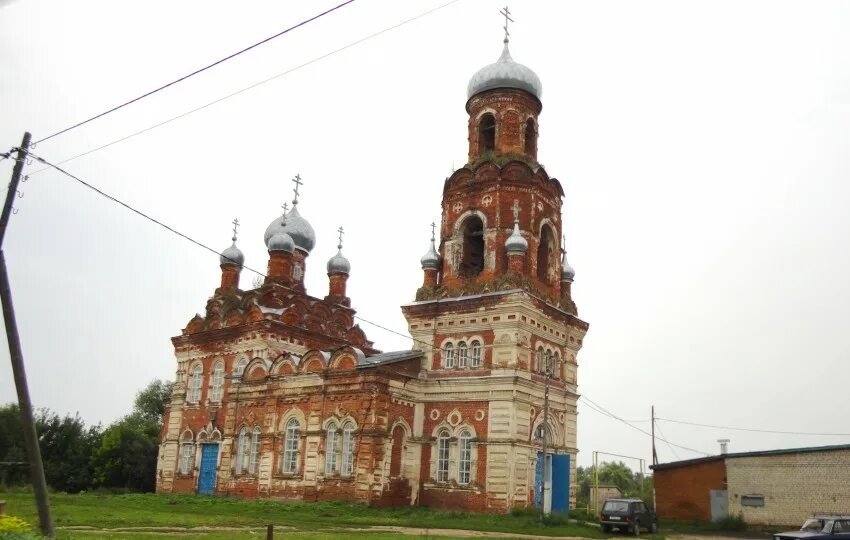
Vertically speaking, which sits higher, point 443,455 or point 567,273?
point 567,273

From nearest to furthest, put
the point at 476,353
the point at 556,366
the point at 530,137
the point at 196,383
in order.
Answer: the point at 476,353, the point at 556,366, the point at 530,137, the point at 196,383

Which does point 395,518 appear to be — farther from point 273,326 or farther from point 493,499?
point 273,326

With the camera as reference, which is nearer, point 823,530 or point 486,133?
point 823,530

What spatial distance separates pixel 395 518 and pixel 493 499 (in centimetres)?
392

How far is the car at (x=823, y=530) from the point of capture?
17.3m

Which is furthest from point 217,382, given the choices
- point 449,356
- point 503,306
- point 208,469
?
point 503,306

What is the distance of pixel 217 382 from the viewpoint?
36219mm

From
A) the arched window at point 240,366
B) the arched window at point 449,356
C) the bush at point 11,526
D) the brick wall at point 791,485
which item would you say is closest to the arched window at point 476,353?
the arched window at point 449,356

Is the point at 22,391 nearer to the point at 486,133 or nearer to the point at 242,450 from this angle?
the point at 242,450

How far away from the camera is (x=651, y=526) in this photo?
950 inches

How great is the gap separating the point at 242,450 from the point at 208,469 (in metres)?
2.87

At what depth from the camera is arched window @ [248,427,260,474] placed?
31.9 meters

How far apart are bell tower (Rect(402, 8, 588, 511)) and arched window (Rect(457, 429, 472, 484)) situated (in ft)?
1.98

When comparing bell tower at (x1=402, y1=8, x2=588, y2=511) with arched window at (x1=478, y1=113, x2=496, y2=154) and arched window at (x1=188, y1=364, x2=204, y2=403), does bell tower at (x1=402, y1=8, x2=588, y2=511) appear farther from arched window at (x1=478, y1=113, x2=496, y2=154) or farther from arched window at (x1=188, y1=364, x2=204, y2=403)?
arched window at (x1=188, y1=364, x2=204, y2=403)
